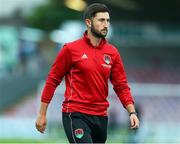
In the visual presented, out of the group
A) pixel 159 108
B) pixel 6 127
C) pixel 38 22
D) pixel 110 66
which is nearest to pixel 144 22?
pixel 159 108

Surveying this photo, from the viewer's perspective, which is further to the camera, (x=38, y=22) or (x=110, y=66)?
(x=38, y=22)

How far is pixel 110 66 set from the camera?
749 centimetres

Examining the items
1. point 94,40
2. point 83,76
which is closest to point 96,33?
point 94,40

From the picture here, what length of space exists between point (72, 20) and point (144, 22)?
27.0ft

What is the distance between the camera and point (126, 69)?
103 feet

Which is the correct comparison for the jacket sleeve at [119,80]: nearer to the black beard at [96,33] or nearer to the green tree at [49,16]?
the black beard at [96,33]

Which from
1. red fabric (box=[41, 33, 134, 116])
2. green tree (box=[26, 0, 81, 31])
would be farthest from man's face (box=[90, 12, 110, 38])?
green tree (box=[26, 0, 81, 31])

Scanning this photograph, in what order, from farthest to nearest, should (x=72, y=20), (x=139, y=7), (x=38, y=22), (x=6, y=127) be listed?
1. (x=38, y=22)
2. (x=72, y=20)
3. (x=139, y=7)
4. (x=6, y=127)

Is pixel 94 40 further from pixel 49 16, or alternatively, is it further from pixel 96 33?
pixel 49 16

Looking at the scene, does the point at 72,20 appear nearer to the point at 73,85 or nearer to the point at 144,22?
the point at 144,22

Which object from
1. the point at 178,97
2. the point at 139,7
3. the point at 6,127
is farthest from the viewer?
the point at 139,7

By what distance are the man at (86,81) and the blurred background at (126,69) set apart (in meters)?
12.6

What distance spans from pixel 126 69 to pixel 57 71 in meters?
24.0

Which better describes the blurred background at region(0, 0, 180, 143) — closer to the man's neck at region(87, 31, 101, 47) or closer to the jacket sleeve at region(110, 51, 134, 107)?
the jacket sleeve at region(110, 51, 134, 107)
